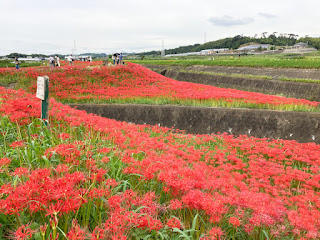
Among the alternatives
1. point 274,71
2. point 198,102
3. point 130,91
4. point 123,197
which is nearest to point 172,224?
point 123,197

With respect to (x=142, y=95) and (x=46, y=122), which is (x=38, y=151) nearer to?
(x=46, y=122)

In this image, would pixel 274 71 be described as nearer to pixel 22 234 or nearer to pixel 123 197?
pixel 123 197

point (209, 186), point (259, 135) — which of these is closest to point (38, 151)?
point (209, 186)

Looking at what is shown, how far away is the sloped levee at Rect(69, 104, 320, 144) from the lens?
8.70 metres

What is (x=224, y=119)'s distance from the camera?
32.0 ft

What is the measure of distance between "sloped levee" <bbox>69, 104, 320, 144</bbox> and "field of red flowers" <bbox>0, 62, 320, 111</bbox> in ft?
3.17

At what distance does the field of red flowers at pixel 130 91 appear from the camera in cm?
1075

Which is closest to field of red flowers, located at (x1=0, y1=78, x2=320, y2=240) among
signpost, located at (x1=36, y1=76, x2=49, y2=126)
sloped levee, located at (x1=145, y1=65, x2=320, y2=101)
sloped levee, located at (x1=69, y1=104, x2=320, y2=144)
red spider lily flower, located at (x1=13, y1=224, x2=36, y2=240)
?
red spider lily flower, located at (x1=13, y1=224, x2=36, y2=240)

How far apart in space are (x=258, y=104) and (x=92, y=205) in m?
9.59

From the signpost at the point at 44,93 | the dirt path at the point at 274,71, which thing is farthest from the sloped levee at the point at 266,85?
the signpost at the point at 44,93

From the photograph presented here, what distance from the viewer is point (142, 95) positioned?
12.6 m

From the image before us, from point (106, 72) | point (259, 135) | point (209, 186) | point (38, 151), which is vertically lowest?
point (259, 135)

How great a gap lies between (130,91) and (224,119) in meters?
6.68

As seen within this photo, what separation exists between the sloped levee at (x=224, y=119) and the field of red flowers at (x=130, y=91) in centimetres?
96
